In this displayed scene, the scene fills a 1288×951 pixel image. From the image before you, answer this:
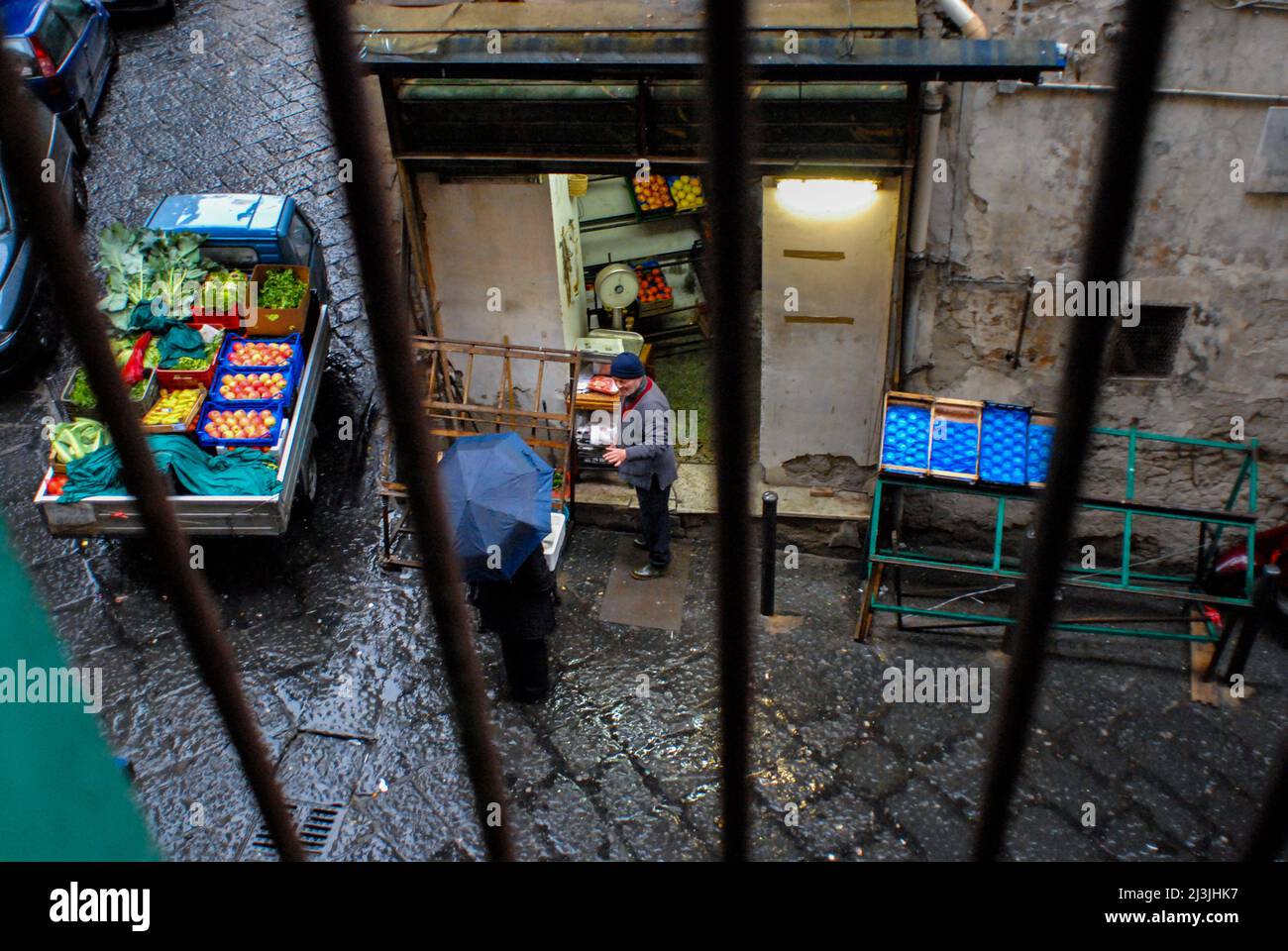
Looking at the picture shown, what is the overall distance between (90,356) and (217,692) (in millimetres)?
444

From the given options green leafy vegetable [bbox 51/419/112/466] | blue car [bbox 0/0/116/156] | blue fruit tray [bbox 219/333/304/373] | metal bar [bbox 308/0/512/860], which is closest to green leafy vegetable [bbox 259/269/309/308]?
blue fruit tray [bbox 219/333/304/373]

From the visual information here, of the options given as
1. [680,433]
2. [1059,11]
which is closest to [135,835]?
[680,433]

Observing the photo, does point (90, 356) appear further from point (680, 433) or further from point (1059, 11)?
point (680, 433)

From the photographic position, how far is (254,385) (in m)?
7.55

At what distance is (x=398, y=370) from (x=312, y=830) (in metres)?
5.31

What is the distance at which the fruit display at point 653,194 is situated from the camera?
9.61 metres

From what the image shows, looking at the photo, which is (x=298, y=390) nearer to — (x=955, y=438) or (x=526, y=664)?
(x=526, y=664)

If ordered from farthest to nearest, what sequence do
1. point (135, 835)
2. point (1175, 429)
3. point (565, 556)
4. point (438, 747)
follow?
point (565, 556) → point (1175, 429) → point (438, 747) → point (135, 835)

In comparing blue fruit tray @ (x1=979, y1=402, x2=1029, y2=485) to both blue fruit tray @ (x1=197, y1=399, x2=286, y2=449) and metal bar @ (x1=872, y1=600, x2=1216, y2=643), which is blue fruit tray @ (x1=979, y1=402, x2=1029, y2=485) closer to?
metal bar @ (x1=872, y1=600, x2=1216, y2=643)

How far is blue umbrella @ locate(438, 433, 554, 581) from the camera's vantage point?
5508mm

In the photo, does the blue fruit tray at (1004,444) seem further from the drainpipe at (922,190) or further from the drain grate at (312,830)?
the drain grate at (312,830)

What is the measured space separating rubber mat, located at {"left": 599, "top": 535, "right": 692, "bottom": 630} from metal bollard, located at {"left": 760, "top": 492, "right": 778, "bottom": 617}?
576 mm


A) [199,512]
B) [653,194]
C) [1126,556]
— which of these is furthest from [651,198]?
[1126,556]

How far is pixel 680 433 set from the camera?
8547mm
